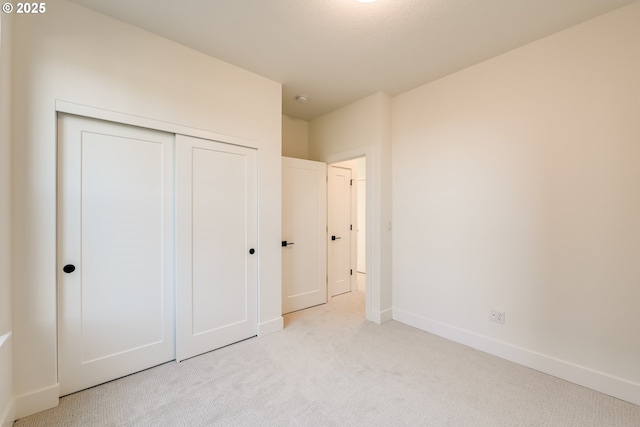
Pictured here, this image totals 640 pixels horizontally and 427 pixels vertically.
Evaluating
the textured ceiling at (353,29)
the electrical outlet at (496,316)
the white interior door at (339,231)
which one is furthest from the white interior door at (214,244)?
the electrical outlet at (496,316)

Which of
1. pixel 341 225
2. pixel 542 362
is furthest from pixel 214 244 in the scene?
pixel 542 362

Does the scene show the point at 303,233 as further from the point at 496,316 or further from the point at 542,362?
the point at 542,362

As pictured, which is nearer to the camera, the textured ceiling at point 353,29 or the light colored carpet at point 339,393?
the light colored carpet at point 339,393

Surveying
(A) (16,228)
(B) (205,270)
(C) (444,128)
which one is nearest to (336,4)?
(C) (444,128)

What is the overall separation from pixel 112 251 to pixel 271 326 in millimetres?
1639

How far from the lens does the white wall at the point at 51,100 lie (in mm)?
1661

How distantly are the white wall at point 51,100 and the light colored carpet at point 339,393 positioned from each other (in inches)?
18.5

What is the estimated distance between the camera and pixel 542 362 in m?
2.19

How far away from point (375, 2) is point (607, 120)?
1.89m

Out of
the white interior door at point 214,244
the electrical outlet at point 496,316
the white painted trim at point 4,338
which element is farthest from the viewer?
the electrical outlet at point 496,316

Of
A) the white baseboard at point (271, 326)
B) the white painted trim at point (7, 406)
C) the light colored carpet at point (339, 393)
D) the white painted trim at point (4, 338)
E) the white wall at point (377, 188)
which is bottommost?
the light colored carpet at point (339, 393)

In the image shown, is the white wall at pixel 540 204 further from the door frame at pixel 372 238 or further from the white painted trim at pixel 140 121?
the white painted trim at pixel 140 121

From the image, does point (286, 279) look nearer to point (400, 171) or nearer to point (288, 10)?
point (400, 171)

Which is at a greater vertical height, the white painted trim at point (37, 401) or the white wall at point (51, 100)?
the white wall at point (51, 100)
